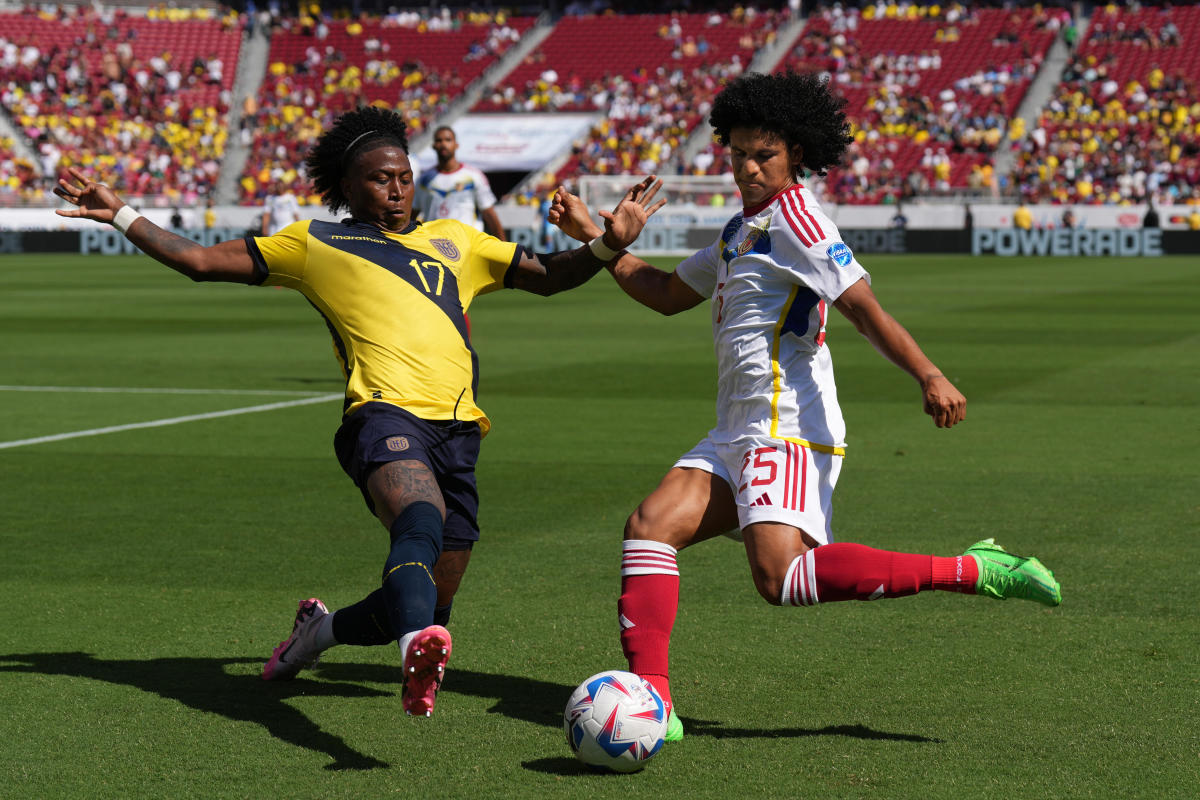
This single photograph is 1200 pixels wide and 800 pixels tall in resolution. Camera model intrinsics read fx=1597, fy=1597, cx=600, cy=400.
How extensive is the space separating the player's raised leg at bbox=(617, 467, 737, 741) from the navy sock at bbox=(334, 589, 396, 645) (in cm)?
80

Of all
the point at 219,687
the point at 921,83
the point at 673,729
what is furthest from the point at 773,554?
the point at 921,83

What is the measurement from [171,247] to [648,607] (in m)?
1.89

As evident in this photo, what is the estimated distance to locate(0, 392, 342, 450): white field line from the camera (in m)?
11.4

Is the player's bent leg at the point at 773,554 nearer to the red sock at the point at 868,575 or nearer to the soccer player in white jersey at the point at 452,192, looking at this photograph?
the red sock at the point at 868,575

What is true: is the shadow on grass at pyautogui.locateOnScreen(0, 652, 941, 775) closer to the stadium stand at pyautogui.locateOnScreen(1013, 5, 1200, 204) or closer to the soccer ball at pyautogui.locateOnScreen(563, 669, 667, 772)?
the soccer ball at pyautogui.locateOnScreen(563, 669, 667, 772)

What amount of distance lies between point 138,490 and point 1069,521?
5267 mm

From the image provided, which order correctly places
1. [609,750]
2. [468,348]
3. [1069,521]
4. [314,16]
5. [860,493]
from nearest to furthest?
1. [609,750]
2. [468,348]
3. [1069,521]
4. [860,493]
5. [314,16]

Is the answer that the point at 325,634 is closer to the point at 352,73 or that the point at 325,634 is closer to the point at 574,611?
the point at 574,611

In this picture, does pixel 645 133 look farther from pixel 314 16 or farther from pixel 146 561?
pixel 146 561

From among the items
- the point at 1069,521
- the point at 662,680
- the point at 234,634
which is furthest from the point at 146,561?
the point at 1069,521

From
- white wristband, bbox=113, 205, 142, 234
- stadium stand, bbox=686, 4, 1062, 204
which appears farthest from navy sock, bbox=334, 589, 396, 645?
stadium stand, bbox=686, 4, 1062, 204

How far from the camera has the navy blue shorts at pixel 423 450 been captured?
490 centimetres

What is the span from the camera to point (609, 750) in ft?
14.4

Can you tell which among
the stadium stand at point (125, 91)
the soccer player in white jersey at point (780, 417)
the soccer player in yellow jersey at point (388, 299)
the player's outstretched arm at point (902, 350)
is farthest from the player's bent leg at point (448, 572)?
the stadium stand at point (125, 91)
